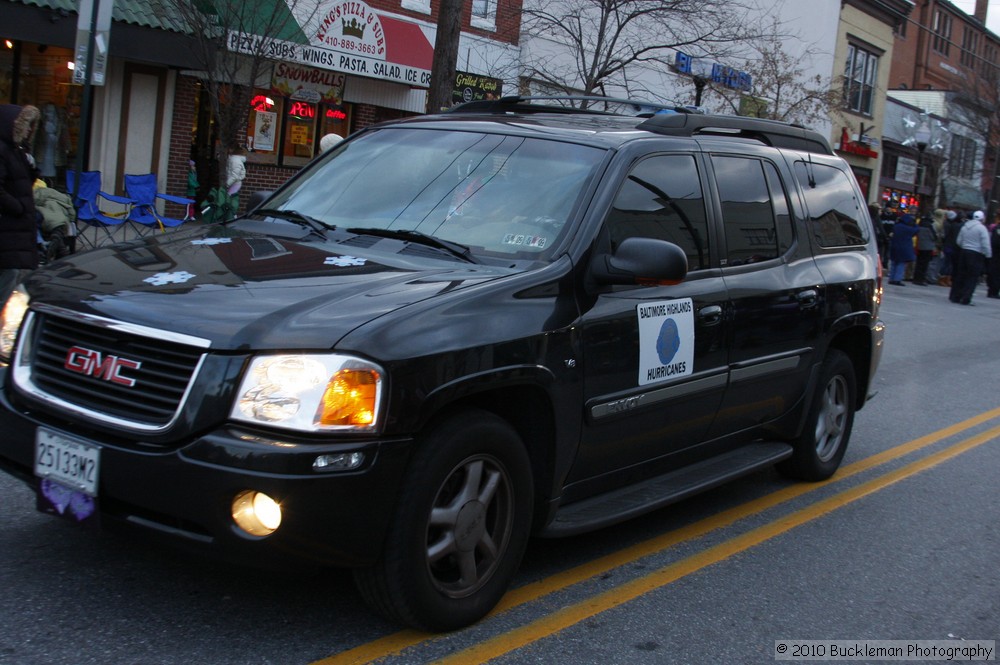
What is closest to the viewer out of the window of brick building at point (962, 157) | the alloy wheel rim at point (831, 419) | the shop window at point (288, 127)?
the alloy wheel rim at point (831, 419)

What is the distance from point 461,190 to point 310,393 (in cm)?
159

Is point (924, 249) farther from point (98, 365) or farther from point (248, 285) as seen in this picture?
point (98, 365)

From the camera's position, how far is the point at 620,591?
171 inches

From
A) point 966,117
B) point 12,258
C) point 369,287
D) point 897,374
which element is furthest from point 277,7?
point 966,117

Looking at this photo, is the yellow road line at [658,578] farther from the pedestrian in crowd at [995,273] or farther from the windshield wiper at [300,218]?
the pedestrian in crowd at [995,273]

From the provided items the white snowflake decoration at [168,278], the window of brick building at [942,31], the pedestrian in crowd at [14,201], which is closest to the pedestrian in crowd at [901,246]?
the pedestrian in crowd at [14,201]

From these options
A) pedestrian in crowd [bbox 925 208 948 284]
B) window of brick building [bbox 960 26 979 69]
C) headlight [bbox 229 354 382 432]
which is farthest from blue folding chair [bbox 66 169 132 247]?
window of brick building [bbox 960 26 979 69]

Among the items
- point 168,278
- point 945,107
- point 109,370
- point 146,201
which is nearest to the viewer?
point 109,370

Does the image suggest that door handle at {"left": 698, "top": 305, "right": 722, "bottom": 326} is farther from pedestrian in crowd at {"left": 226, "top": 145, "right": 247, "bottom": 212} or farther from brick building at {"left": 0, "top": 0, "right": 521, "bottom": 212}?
pedestrian in crowd at {"left": 226, "top": 145, "right": 247, "bottom": 212}

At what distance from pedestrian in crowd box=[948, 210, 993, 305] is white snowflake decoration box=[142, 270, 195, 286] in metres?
20.6

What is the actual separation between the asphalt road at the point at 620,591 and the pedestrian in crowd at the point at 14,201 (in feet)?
9.27

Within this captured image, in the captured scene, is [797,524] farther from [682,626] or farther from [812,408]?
[682,626]

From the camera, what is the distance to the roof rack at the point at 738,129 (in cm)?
496

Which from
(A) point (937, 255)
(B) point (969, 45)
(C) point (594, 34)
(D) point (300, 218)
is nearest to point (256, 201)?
(D) point (300, 218)
